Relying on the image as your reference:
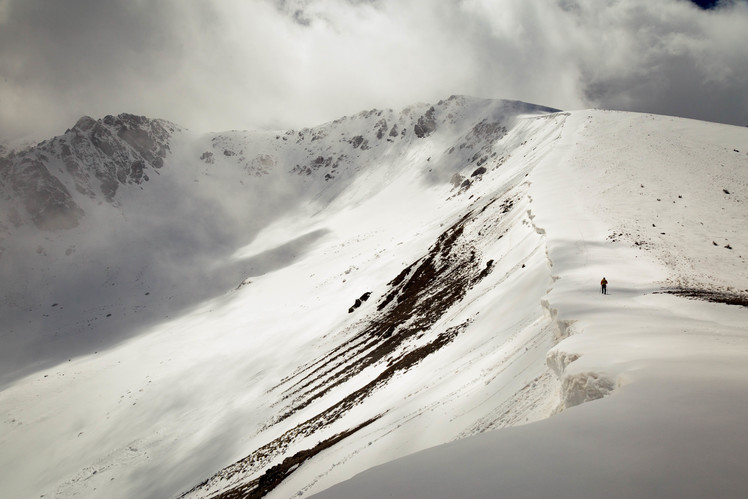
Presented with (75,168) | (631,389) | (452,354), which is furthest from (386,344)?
(75,168)

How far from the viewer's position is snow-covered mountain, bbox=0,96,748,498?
15.4 feet

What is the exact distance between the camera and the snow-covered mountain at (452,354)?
15.4 feet

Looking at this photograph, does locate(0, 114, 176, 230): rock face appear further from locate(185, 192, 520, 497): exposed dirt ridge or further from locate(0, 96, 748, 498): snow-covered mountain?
locate(185, 192, 520, 497): exposed dirt ridge

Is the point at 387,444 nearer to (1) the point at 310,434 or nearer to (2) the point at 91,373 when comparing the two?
(1) the point at 310,434

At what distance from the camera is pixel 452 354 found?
64.6 ft

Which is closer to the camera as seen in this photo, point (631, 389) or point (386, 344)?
point (631, 389)

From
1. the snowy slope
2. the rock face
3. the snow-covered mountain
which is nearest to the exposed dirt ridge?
the snow-covered mountain

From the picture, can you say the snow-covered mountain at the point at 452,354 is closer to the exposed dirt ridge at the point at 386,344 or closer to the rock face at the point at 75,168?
the exposed dirt ridge at the point at 386,344

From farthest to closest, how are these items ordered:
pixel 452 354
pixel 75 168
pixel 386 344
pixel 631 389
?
pixel 75 168 < pixel 386 344 < pixel 452 354 < pixel 631 389

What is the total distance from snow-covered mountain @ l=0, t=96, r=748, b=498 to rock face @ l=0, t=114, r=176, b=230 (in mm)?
37903

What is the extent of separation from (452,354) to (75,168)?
7831 inches

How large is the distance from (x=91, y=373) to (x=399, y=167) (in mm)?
129792

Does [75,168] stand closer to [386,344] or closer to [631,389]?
[386,344]

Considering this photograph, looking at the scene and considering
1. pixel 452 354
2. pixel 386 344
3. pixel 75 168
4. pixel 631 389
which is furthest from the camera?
pixel 75 168
